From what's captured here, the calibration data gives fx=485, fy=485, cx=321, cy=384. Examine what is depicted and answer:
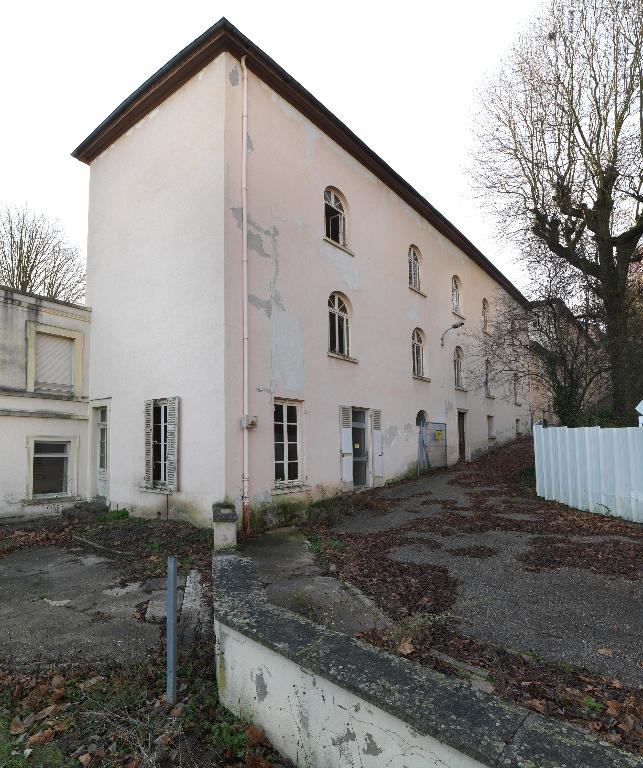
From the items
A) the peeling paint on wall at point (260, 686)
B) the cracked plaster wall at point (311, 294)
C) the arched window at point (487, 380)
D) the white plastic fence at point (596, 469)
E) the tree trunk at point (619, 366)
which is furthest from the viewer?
the arched window at point (487, 380)

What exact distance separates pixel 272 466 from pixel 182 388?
2385 millimetres

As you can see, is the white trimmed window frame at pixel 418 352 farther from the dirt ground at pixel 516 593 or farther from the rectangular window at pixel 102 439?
the rectangular window at pixel 102 439

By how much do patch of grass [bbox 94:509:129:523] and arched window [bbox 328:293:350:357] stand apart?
19.7ft

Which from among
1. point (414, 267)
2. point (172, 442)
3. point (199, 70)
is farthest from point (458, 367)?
point (199, 70)

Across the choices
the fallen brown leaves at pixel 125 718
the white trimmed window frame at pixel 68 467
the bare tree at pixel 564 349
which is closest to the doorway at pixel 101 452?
the white trimmed window frame at pixel 68 467

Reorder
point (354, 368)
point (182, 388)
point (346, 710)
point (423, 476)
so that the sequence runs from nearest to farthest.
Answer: point (346, 710), point (182, 388), point (354, 368), point (423, 476)

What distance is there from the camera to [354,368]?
1262 centimetres

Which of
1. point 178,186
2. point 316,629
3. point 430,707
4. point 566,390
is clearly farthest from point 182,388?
point 566,390

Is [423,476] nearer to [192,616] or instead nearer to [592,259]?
[592,259]

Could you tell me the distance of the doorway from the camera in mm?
12039

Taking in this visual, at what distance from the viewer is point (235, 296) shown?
9375 mm

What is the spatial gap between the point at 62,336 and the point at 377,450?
8580 mm

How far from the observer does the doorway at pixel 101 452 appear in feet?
39.5

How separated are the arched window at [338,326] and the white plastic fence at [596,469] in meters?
5.22
